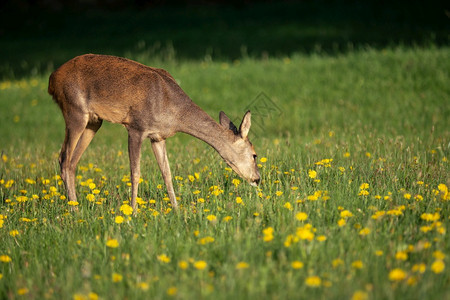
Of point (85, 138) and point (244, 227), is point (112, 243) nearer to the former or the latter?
point (244, 227)

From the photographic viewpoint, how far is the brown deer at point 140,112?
5859mm

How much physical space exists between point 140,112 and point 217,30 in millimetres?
16407

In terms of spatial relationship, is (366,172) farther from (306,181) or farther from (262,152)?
(262,152)

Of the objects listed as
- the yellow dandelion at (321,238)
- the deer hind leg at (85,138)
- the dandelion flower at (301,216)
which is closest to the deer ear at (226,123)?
the deer hind leg at (85,138)

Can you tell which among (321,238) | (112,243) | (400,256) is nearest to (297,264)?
(321,238)

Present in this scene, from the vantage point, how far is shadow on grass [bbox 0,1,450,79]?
59.3 feet

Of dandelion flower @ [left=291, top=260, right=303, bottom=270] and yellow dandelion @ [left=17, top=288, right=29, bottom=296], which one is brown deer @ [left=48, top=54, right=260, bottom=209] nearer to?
yellow dandelion @ [left=17, top=288, right=29, bottom=296]

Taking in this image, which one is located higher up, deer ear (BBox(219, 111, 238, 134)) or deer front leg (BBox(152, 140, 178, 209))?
deer ear (BBox(219, 111, 238, 134))

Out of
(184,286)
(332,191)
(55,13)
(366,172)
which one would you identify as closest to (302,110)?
(366,172)

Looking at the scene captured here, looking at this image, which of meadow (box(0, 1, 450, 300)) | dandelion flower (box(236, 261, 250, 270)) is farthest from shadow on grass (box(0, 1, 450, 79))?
dandelion flower (box(236, 261, 250, 270))

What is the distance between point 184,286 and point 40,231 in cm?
209

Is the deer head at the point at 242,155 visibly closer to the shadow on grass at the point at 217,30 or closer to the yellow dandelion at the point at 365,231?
the yellow dandelion at the point at 365,231

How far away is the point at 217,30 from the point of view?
21.7m

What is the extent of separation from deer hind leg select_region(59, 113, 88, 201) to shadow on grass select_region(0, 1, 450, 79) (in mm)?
10153
